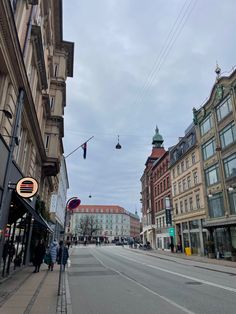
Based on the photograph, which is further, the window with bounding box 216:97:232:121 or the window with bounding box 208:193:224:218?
the window with bounding box 208:193:224:218

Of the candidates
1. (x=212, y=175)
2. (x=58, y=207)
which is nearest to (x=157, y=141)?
(x=58, y=207)

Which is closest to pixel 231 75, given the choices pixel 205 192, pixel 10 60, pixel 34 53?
pixel 205 192

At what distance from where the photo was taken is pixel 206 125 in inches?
1499

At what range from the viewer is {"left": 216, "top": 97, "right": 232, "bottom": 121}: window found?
3206cm

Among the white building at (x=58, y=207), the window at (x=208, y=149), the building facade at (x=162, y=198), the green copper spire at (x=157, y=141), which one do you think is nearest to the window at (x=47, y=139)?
the white building at (x=58, y=207)

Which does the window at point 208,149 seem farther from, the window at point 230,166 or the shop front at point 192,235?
the shop front at point 192,235

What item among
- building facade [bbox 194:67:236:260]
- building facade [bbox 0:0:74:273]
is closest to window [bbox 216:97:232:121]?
building facade [bbox 194:67:236:260]

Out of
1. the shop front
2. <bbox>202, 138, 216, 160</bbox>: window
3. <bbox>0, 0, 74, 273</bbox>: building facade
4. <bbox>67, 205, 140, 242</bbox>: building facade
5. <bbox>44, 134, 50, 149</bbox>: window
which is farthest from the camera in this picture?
<bbox>67, 205, 140, 242</bbox>: building facade

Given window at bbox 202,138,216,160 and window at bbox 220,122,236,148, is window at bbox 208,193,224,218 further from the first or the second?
window at bbox 220,122,236,148

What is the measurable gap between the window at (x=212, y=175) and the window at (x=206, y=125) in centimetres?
532

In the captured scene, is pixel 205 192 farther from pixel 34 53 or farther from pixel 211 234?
pixel 34 53

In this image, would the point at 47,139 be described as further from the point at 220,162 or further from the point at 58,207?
the point at 58,207

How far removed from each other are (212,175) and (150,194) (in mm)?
34738

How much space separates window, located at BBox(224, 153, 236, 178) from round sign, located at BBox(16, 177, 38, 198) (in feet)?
79.8
